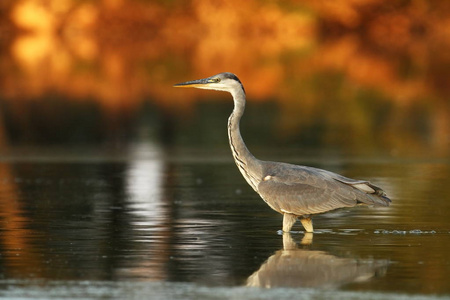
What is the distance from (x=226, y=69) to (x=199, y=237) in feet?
101

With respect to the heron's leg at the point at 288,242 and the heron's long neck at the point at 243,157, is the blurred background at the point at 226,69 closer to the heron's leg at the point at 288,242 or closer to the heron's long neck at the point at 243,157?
the heron's long neck at the point at 243,157

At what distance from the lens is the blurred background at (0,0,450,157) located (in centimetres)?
2412

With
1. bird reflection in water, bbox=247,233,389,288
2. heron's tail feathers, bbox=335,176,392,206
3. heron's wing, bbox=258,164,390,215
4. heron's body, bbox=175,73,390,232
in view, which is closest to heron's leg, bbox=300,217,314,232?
heron's body, bbox=175,73,390,232

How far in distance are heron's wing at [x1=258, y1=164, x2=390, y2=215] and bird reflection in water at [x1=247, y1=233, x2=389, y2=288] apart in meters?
0.93

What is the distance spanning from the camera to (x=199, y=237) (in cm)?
1159

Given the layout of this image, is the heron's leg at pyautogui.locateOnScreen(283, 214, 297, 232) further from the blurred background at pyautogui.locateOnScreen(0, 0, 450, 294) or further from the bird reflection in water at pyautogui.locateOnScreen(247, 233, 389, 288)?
the bird reflection in water at pyautogui.locateOnScreen(247, 233, 389, 288)

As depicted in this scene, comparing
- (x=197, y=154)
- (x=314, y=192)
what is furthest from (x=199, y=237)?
(x=197, y=154)

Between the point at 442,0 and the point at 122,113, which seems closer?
the point at 122,113

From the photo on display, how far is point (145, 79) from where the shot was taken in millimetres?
39875

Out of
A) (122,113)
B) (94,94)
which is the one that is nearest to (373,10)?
(94,94)

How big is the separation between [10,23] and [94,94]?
1737 inches

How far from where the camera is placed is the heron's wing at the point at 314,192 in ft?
38.1

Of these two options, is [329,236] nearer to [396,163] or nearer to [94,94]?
[396,163]

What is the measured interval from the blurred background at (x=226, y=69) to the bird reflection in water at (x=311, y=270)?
10304mm
